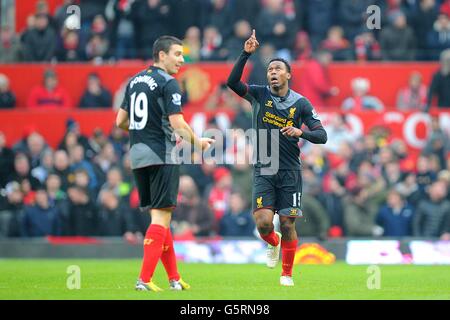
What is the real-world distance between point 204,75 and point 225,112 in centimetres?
142

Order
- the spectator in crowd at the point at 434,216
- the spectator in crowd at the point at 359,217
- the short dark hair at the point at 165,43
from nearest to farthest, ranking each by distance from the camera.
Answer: the short dark hair at the point at 165,43
the spectator in crowd at the point at 434,216
the spectator in crowd at the point at 359,217

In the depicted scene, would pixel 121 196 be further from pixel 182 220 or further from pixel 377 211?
pixel 377 211

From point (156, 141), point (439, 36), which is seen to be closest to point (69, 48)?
point (439, 36)

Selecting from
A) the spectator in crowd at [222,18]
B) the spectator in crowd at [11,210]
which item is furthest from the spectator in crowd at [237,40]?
the spectator in crowd at [11,210]

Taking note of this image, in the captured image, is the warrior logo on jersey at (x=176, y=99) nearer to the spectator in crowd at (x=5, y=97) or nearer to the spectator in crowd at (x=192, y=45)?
the spectator in crowd at (x=192, y=45)

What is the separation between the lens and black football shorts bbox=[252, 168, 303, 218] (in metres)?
13.4

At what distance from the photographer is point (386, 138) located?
913 inches

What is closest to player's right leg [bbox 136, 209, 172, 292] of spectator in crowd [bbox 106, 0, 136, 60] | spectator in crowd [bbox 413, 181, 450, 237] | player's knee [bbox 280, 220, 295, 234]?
player's knee [bbox 280, 220, 295, 234]

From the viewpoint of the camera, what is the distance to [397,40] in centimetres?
2467

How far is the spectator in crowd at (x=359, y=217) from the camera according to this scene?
21031 millimetres

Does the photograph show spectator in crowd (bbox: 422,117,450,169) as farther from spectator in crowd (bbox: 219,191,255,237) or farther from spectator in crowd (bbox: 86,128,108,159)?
spectator in crowd (bbox: 86,128,108,159)

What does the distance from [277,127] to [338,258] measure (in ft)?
24.4

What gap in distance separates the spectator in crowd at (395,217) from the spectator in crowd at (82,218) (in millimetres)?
5296

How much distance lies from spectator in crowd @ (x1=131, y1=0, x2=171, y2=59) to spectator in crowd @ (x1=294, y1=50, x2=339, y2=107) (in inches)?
133
